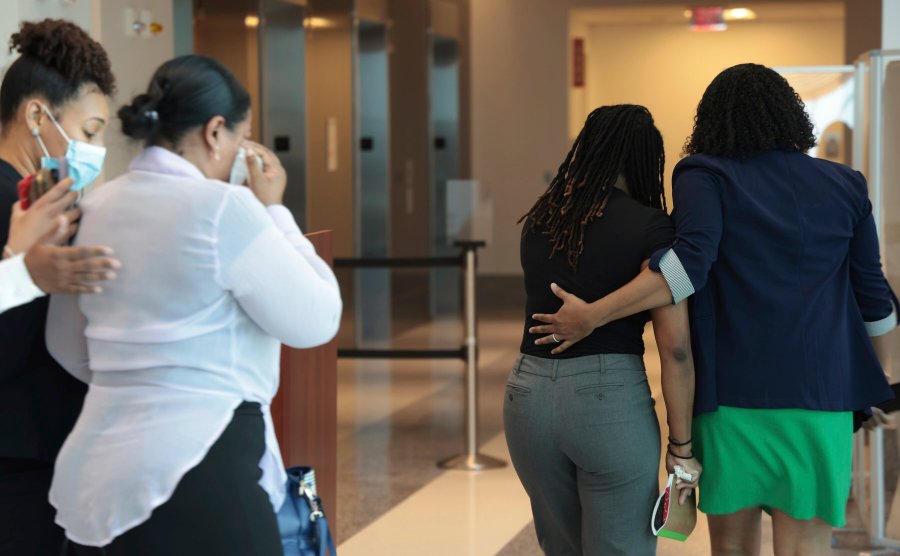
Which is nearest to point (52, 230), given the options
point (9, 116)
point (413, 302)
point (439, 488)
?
point (9, 116)

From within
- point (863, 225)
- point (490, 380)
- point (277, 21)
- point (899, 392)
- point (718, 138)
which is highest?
point (277, 21)

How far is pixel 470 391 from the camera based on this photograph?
578 centimetres

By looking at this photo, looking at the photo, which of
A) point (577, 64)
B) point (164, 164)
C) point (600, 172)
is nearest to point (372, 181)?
point (577, 64)

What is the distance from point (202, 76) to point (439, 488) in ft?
12.2

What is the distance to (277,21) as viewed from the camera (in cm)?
852

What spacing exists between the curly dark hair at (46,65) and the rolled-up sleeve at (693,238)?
3.82 feet

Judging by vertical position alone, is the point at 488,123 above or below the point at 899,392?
above

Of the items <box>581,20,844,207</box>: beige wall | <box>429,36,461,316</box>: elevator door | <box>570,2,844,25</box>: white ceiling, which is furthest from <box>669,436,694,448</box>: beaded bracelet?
<box>581,20,844,207</box>: beige wall

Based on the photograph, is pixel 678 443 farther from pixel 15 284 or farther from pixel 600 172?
pixel 15 284

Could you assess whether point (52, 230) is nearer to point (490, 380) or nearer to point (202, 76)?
point (202, 76)

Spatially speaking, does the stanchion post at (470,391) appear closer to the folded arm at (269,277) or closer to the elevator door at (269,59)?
the elevator door at (269,59)

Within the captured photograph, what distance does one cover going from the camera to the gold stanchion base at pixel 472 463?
221 inches

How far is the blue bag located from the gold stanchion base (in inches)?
148

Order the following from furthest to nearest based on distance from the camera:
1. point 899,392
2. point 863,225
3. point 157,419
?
point 899,392, point 863,225, point 157,419
